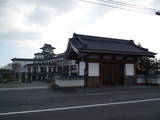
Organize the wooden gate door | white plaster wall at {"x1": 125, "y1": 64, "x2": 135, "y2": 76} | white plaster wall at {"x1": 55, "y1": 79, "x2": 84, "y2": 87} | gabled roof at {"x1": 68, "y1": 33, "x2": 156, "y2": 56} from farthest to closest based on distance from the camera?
white plaster wall at {"x1": 125, "y1": 64, "x2": 135, "y2": 76}, the wooden gate door, gabled roof at {"x1": 68, "y1": 33, "x2": 156, "y2": 56}, white plaster wall at {"x1": 55, "y1": 79, "x2": 84, "y2": 87}

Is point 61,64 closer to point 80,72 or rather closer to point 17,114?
point 80,72

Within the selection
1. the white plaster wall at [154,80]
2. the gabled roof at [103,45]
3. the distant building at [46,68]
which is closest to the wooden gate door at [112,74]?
the gabled roof at [103,45]

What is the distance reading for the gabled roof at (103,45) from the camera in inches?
594

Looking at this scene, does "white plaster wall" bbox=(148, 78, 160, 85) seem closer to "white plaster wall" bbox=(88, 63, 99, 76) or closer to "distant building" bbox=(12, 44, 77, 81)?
"white plaster wall" bbox=(88, 63, 99, 76)

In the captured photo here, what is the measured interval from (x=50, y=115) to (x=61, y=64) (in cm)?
3591

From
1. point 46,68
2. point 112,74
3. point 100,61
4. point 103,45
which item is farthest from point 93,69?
point 46,68

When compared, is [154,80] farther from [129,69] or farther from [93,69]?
[93,69]

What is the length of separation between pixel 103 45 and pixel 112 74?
317 centimetres

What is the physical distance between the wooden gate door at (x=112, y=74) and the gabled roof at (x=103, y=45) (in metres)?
1.76

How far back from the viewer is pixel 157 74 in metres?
17.7

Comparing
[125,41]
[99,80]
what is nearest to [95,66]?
[99,80]

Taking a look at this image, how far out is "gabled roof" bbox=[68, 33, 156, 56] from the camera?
15.1m

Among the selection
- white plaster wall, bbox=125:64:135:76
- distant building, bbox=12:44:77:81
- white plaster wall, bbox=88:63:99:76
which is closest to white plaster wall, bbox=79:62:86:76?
white plaster wall, bbox=88:63:99:76

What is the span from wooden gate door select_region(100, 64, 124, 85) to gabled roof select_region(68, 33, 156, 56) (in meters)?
1.76
